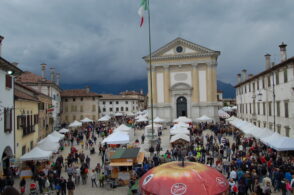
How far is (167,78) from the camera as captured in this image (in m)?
52.1

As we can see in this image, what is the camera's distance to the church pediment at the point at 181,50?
50375mm

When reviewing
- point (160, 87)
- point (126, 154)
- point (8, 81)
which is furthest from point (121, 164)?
point (160, 87)

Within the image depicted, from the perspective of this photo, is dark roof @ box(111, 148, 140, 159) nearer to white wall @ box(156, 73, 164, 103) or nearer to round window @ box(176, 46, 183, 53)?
white wall @ box(156, 73, 164, 103)

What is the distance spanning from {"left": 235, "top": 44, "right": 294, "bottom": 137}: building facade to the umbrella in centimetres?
1936

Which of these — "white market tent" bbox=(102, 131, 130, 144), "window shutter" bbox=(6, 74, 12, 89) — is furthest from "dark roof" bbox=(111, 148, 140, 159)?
"window shutter" bbox=(6, 74, 12, 89)

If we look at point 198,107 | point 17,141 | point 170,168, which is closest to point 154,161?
point 17,141

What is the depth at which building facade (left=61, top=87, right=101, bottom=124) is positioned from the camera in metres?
58.3

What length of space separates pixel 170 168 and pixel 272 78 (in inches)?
999

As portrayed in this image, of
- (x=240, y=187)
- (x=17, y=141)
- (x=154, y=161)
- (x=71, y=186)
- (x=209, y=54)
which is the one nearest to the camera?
(x=240, y=187)

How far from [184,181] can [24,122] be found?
1979cm

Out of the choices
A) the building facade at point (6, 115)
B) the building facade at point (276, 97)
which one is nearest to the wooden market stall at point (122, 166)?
the building facade at point (6, 115)

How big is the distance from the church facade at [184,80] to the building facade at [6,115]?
3395cm

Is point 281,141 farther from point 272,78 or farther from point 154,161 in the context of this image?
point 272,78

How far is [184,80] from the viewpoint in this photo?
51906 millimetres
